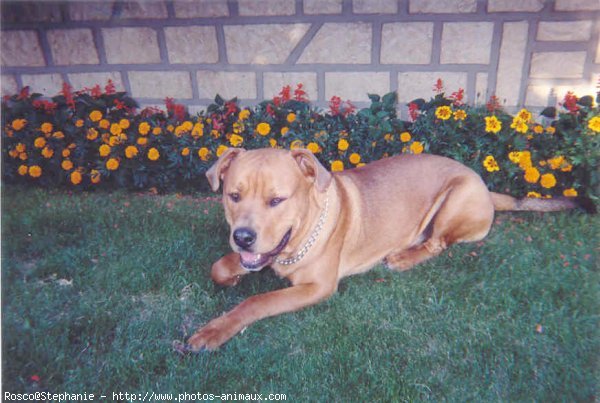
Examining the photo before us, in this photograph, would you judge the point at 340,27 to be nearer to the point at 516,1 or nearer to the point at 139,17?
the point at 516,1

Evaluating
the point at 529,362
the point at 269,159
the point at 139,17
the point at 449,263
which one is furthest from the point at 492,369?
the point at 139,17

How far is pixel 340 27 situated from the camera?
16.7ft

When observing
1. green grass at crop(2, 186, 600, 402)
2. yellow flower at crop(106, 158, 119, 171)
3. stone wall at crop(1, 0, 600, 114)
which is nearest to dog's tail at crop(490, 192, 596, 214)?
green grass at crop(2, 186, 600, 402)

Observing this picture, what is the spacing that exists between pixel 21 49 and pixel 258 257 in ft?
16.3

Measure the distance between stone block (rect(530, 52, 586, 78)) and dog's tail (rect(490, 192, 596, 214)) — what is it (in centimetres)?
156

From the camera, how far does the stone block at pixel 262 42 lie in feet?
17.1

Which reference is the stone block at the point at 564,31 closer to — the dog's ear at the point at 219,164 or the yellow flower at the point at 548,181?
the yellow flower at the point at 548,181

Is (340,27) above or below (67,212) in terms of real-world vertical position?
above

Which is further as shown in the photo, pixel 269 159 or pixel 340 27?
pixel 340 27

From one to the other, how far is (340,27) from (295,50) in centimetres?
61

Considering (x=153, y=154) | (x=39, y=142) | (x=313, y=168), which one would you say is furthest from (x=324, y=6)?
(x=39, y=142)

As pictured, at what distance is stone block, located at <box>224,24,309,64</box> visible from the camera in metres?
5.21

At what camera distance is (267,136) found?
206 inches

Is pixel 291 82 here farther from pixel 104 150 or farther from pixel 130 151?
pixel 104 150
